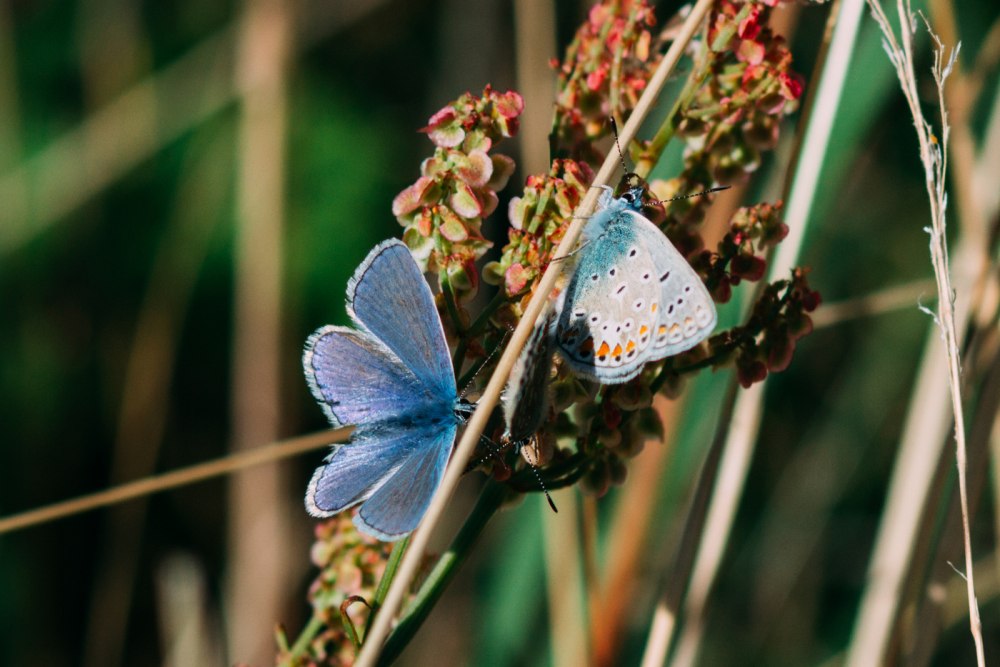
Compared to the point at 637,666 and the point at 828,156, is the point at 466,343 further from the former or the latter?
the point at 637,666

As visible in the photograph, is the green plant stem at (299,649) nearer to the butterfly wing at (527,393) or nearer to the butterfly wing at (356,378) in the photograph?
the butterfly wing at (356,378)

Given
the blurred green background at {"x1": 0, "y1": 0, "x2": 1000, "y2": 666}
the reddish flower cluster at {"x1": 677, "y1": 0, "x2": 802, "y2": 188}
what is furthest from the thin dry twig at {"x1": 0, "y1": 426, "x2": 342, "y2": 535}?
the blurred green background at {"x1": 0, "y1": 0, "x2": 1000, "y2": 666}

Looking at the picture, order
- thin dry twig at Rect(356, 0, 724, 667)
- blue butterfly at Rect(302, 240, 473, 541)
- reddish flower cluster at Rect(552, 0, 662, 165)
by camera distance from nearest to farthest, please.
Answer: thin dry twig at Rect(356, 0, 724, 667)
blue butterfly at Rect(302, 240, 473, 541)
reddish flower cluster at Rect(552, 0, 662, 165)

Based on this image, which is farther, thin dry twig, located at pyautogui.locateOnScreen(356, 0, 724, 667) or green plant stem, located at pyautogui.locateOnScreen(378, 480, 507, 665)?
green plant stem, located at pyautogui.locateOnScreen(378, 480, 507, 665)

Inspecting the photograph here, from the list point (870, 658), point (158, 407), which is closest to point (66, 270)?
point (158, 407)

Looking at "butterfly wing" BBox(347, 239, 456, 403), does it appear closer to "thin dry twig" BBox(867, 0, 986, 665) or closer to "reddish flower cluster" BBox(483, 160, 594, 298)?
"reddish flower cluster" BBox(483, 160, 594, 298)

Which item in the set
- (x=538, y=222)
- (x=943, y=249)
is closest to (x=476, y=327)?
(x=538, y=222)

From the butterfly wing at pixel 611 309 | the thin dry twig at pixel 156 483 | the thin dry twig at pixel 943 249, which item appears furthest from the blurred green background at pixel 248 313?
the thin dry twig at pixel 943 249

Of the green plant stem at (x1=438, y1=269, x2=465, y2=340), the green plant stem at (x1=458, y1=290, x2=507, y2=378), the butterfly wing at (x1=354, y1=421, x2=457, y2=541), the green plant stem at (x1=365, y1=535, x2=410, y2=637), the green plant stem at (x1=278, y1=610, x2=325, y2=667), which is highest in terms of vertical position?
the green plant stem at (x1=438, y1=269, x2=465, y2=340)
